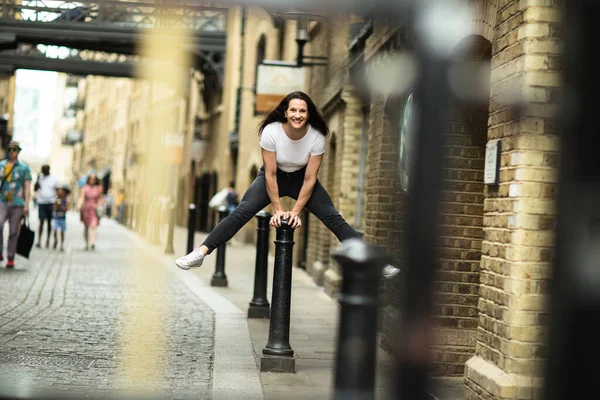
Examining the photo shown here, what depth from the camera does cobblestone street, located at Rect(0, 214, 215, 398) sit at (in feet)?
14.8

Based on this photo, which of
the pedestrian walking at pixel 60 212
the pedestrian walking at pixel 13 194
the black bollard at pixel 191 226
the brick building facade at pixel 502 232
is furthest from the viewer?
the pedestrian walking at pixel 60 212

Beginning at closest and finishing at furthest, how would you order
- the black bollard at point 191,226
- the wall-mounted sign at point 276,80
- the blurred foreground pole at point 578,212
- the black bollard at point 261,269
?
the blurred foreground pole at point 578,212, the black bollard at point 261,269, the black bollard at point 191,226, the wall-mounted sign at point 276,80

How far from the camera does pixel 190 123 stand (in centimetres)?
3156

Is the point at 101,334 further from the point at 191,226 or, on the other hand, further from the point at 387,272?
the point at 191,226

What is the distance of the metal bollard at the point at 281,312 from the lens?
5211mm

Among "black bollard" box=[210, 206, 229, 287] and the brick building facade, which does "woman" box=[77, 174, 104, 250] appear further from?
the brick building facade

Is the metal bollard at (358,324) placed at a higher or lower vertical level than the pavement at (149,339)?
higher

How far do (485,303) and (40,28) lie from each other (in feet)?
10.4

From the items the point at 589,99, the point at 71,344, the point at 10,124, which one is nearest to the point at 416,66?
the point at 589,99

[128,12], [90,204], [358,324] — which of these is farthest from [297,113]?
[90,204]

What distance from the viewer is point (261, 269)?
24.8 feet

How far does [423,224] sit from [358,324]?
488 mm

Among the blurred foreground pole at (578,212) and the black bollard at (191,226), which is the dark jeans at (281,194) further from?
the black bollard at (191,226)

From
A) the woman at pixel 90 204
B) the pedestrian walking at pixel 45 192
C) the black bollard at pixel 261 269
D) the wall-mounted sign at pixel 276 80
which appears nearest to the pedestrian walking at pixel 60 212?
the pedestrian walking at pixel 45 192
